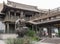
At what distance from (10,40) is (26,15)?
2734cm

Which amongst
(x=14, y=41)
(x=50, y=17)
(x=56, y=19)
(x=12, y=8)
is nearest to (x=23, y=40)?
(x=14, y=41)

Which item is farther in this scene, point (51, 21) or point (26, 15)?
point (26, 15)

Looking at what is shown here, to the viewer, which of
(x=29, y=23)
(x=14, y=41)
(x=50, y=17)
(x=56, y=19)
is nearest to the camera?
(x=14, y=41)

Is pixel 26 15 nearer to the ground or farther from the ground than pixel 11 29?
farther from the ground

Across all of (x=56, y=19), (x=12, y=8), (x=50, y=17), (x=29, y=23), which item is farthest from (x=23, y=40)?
(x=12, y=8)

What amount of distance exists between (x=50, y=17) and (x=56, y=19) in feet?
8.82

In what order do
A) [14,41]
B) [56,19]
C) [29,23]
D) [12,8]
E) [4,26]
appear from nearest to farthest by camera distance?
[14,41] < [56,19] < [29,23] < [12,8] < [4,26]

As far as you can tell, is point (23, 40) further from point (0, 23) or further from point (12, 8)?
point (0, 23)

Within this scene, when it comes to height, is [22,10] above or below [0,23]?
above

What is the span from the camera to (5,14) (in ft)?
119

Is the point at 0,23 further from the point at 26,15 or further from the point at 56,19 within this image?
the point at 56,19

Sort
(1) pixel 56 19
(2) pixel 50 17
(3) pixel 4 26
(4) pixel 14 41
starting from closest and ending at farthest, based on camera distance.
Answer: (4) pixel 14 41 < (1) pixel 56 19 < (2) pixel 50 17 < (3) pixel 4 26

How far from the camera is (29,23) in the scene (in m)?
30.2

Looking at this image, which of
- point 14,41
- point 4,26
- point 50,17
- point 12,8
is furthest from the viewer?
point 4,26
